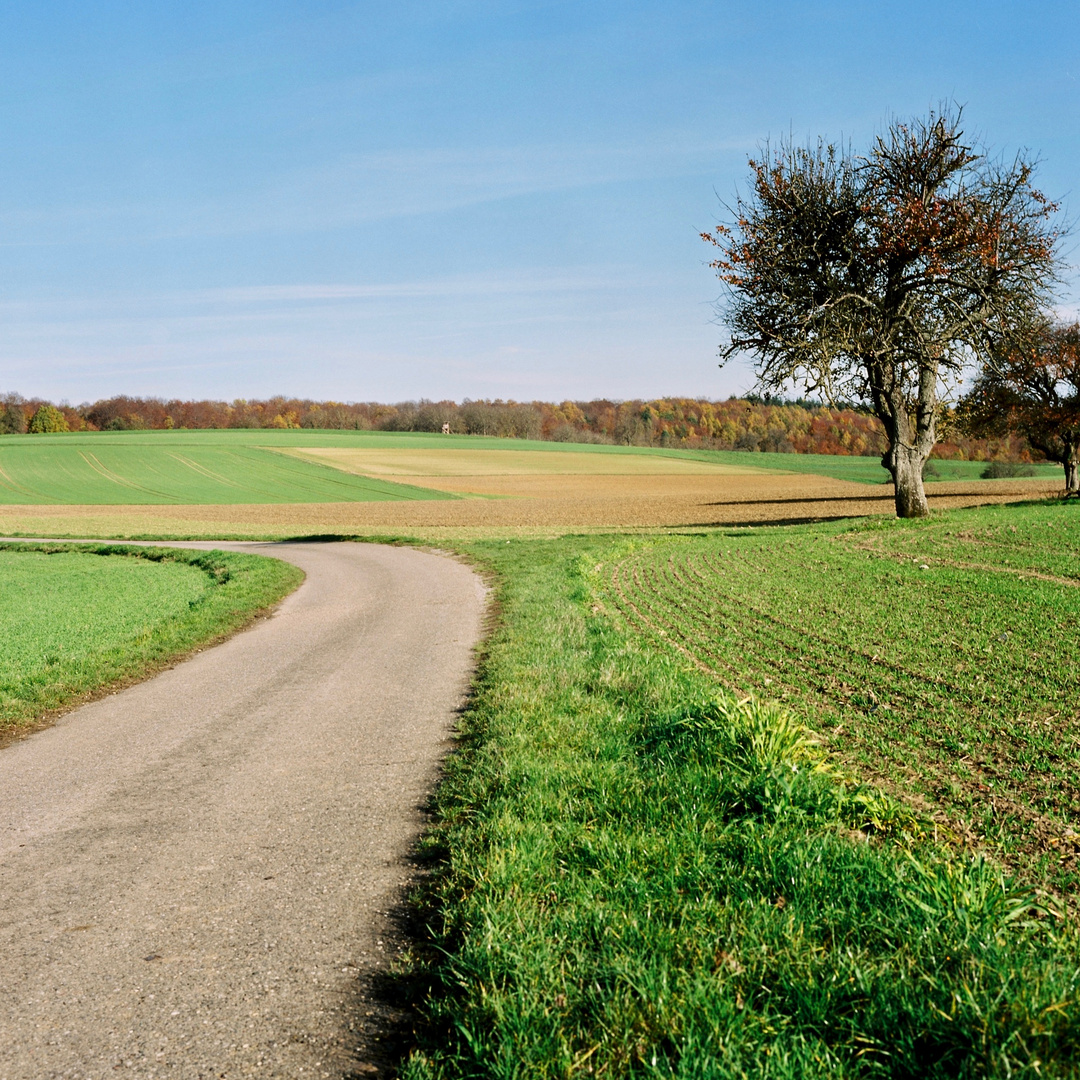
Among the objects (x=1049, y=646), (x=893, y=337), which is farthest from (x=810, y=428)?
(x=1049, y=646)

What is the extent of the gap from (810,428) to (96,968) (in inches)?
5985

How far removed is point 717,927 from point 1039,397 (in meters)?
48.9

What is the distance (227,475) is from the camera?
8112 cm

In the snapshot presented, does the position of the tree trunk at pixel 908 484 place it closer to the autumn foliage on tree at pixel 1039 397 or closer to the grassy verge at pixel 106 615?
the autumn foliage on tree at pixel 1039 397

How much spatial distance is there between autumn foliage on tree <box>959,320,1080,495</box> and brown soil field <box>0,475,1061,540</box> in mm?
5016

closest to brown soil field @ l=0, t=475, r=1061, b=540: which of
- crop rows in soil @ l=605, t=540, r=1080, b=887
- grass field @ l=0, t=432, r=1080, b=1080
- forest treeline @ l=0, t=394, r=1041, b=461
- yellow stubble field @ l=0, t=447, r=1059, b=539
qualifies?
yellow stubble field @ l=0, t=447, r=1059, b=539

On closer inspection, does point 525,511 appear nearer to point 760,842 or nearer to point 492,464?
point 492,464

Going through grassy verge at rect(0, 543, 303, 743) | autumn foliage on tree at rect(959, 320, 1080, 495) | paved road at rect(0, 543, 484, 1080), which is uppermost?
autumn foliage on tree at rect(959, 320, 1080, 495)

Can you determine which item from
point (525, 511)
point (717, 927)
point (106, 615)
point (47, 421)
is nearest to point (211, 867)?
point (717, 927)

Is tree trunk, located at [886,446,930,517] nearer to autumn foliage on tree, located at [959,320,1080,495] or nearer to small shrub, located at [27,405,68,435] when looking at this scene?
autumn foliage on tree, located at [959,320,1080,495]

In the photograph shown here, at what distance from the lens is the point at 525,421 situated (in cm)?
15788

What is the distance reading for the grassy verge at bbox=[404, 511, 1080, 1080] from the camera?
3.14m

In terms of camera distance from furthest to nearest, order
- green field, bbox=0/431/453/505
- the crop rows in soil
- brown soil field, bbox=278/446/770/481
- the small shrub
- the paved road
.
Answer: the small shrub
brown soil field, bbox=278/446/770/481
green field, bbox=0/431/453/505
the crop rows in soil
the paved road

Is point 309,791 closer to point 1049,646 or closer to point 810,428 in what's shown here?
point 1049,646
